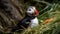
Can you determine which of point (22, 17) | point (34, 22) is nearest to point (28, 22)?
point (34, 22)

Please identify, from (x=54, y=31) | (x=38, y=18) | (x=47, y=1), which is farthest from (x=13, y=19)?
(x=47, y=1)

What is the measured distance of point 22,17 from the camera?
2.72 meters

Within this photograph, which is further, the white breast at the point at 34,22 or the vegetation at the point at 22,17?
the white breast at the point at 34,22

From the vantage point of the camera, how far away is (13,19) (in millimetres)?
2637

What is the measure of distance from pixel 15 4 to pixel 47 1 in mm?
558

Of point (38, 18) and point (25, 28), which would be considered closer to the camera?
point (25, 28)

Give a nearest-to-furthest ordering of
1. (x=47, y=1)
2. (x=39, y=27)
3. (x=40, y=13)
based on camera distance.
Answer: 1. (x=39, y=27)
2. (x=40, y=13)
3. (x=47, y=1)

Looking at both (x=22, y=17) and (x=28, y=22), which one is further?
(x=22, y=17)

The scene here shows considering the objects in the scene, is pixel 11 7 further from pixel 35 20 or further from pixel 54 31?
pixel 54 31

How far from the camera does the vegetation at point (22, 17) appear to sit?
94.8 inches

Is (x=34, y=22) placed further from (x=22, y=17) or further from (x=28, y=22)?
(x=22, y=17)

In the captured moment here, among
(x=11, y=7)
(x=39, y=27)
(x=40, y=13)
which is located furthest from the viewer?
(x=40, y=13)

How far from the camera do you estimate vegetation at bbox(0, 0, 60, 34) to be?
2.41 metres

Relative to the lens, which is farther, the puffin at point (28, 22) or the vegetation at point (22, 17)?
the puffin at point (28, 22)
